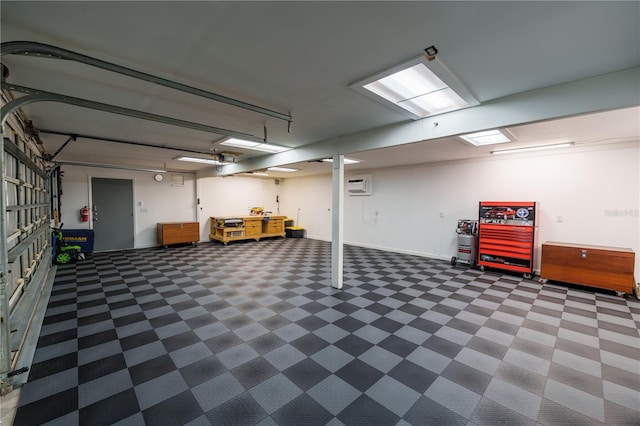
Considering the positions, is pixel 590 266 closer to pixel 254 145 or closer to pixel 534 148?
pixel 534 148

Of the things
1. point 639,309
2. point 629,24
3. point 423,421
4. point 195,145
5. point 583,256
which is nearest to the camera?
point 629,24

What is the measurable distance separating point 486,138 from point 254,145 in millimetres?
3913

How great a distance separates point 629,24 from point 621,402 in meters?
2.61

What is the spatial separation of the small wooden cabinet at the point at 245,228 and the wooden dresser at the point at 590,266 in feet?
25.6

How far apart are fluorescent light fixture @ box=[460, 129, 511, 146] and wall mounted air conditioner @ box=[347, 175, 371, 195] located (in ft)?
12.2

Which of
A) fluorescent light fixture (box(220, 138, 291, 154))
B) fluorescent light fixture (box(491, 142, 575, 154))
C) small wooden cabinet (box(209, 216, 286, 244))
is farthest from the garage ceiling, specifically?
small wooden cabinet (box(209, 216, 286, 244))

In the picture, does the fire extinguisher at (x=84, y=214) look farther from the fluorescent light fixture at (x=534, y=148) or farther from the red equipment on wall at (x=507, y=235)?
the fluorescent light fixture at (x=534, y=148)

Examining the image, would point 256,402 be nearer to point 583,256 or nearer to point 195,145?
point 195,145

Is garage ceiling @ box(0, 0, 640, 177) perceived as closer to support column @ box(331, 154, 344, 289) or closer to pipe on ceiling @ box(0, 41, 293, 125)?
pipe on ceiling @ box(0, 41, 293, 125)

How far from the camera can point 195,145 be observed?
4949mm

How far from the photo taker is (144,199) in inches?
320

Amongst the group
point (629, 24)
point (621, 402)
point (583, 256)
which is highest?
point (629, 24)

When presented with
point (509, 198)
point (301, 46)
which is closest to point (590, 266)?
point (509, 198)

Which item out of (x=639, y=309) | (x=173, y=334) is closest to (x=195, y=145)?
(x=173, y=334)
